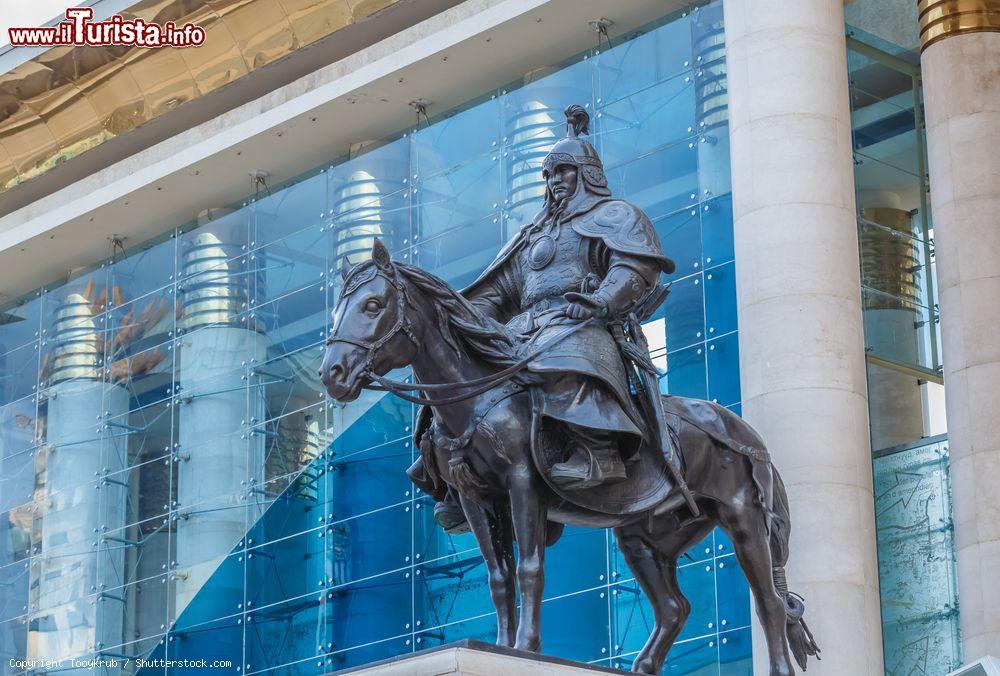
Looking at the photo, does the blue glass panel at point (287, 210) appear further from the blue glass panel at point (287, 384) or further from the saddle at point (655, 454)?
the saddle at point (655, 454)

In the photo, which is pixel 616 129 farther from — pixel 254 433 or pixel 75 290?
pixel 75 290

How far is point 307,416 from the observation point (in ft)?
64.4

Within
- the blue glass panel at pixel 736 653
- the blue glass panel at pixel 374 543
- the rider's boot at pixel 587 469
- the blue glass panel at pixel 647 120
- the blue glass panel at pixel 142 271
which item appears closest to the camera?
the rider's boot at pixel 587 469

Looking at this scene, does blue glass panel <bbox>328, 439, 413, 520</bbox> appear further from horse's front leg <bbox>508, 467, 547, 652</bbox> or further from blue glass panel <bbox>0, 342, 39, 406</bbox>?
horse's front leg <bbox>508, 467, 547, 652</bbox>

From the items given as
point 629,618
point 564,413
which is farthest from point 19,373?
point 564,413

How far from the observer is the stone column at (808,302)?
12945 millimetres

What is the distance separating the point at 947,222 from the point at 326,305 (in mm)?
7550

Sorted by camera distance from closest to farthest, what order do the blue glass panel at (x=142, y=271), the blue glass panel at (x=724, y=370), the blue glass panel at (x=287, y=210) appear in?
the blue glass panel at (x=724, y=370)
the blue glass panel at (x=287, y=210)
the blue glass panel at (x=142, y=271)

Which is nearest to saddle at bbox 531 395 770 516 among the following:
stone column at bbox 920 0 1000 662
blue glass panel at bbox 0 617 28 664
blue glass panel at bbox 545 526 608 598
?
stone column at bbox 920 0 1000 662

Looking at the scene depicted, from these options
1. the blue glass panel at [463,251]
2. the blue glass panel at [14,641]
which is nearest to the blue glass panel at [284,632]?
the blue glass panel at [463,251]

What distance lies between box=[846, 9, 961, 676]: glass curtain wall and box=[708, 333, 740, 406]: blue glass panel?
103cm

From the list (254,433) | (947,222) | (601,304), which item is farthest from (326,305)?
(601,304)

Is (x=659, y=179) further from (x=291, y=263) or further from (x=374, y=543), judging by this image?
(x=291, y=263)

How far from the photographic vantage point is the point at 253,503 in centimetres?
1981
